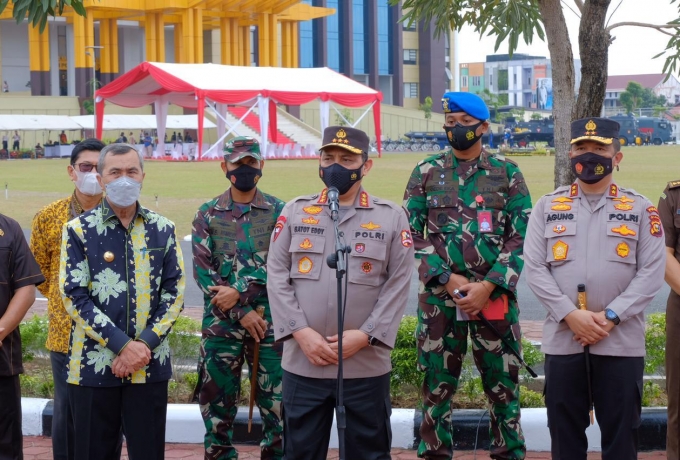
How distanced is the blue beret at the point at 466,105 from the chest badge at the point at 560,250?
83 cm

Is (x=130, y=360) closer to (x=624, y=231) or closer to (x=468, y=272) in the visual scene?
(x=468, y=272)

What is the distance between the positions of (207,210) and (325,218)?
1026 mm

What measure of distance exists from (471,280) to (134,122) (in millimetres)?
49009

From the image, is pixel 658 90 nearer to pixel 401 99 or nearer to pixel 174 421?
pixel 401 99

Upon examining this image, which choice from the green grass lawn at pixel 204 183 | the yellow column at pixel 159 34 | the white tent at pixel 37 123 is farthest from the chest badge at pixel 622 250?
the yellow column at pixel 159 34

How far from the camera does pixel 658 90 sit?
5138 inches

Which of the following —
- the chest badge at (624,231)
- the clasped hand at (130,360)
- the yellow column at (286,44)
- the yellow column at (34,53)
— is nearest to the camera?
the clasped hand at (130,360)

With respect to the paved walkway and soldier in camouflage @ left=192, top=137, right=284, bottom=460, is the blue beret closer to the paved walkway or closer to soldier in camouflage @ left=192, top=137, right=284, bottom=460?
soldier in camouflage @ left=192, top=137, right=284, bottom=460

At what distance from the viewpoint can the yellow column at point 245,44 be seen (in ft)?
217

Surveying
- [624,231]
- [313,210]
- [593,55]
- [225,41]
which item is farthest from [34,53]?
[624,231]

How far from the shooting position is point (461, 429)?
18.0 feet

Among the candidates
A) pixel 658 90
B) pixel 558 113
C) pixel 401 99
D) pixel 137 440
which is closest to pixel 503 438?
pixel 137 440

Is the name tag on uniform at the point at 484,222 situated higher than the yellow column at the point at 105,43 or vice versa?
the yellow column at the point at 105,43

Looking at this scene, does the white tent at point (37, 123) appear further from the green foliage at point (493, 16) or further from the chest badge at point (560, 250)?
the chest badge at point (560, 250)
